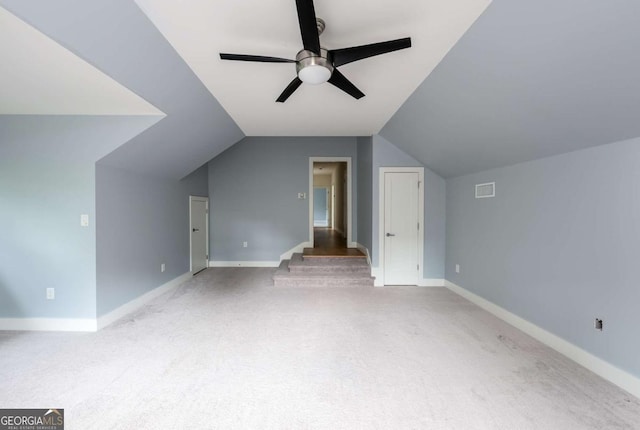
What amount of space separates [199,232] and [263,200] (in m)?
1.49

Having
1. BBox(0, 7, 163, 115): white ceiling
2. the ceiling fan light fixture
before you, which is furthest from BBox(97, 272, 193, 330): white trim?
the ceiling fan light fixture

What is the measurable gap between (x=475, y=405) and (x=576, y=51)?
92.4 inches

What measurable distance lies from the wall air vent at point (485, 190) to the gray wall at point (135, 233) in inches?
183

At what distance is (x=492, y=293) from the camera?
11.1ft

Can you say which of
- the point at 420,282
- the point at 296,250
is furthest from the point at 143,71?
the point at 420,282

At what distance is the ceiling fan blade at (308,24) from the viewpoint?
4.46 ft

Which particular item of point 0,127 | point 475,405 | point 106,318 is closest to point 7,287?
point 106,318

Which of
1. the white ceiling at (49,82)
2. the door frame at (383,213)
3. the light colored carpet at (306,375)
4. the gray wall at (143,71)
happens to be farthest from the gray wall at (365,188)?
the white ceiling at (49,82)

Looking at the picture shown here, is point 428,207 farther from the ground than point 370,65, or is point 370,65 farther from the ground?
point 370,65

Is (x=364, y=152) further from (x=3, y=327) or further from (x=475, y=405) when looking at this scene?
(x=3, y=327)

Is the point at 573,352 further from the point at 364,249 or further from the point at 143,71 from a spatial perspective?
the point at 143,71

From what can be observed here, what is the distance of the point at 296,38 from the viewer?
2041mm

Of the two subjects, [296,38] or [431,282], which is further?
[431,282]
